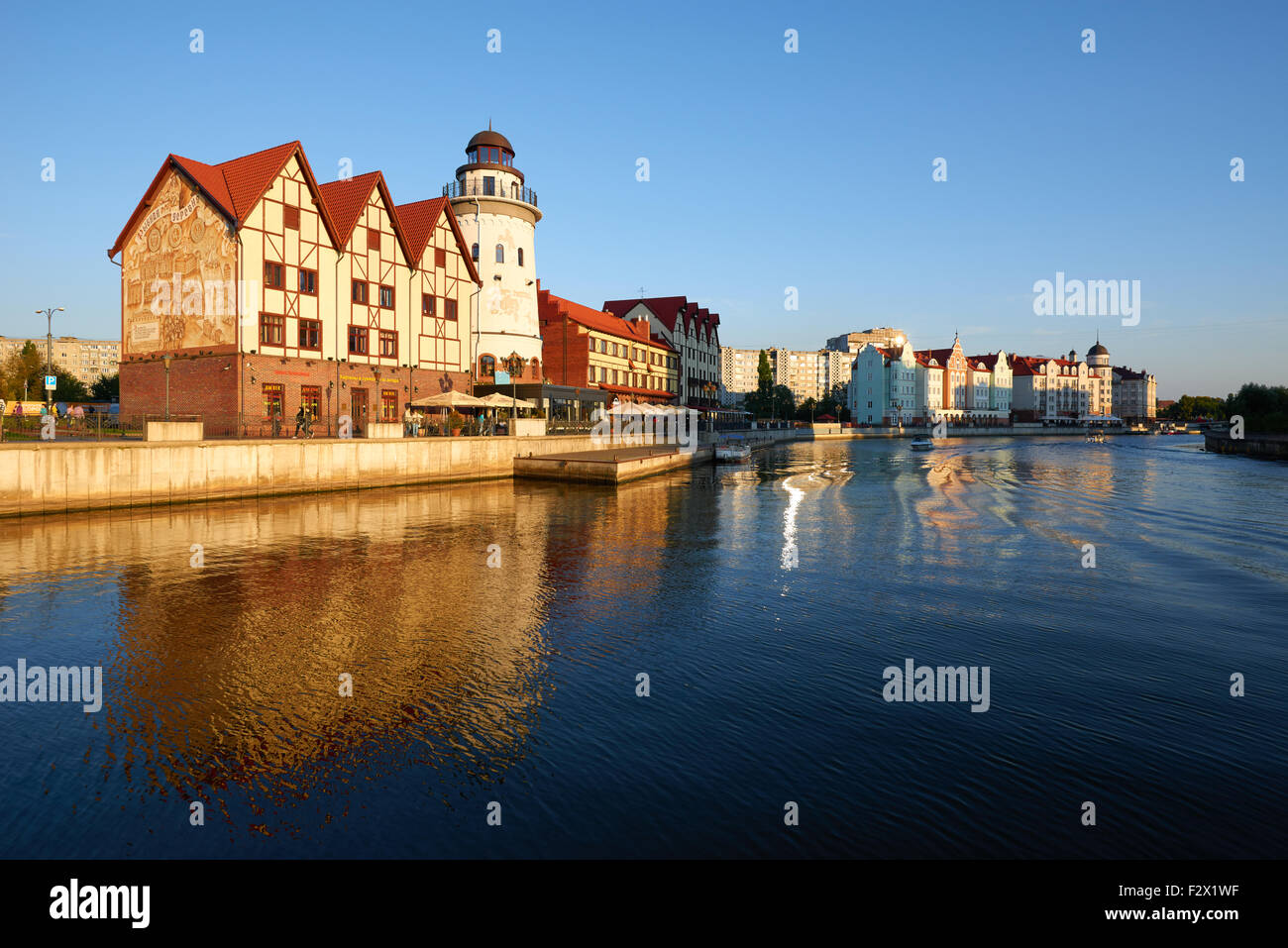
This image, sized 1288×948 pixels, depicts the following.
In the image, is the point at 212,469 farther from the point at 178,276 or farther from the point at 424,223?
the point at 424,223

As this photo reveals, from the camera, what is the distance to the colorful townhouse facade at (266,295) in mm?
38875

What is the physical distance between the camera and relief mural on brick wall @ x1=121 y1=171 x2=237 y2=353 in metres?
38.9

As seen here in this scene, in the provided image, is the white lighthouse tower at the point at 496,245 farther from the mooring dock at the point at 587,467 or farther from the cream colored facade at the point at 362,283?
the mooring dock at the point at 587,467

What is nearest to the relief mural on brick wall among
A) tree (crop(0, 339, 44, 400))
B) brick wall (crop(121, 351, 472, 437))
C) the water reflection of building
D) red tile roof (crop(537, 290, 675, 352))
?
brick wall (crop(121, 351, 472, 437))

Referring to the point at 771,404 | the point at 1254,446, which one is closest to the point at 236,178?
the point at 1254,446

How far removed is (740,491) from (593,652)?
30762 mm

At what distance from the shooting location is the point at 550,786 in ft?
25.6

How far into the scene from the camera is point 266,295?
39.9m

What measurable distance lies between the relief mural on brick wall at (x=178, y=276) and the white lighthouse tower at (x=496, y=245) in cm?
1932

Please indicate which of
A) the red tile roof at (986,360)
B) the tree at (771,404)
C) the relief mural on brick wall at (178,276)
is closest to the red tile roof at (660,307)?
the tree at (771,404)

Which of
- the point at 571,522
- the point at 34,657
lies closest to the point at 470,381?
the point at 571,522

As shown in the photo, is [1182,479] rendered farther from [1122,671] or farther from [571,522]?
[1122,671]
